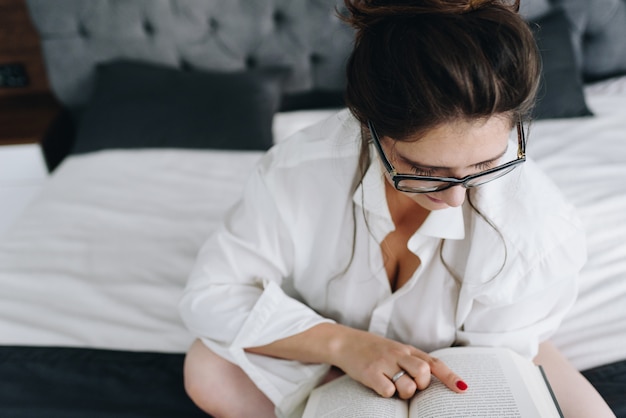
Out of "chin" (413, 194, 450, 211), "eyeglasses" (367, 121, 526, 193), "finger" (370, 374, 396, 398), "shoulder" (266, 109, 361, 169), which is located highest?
"eyeglasses" (367, 121, 526, 193)

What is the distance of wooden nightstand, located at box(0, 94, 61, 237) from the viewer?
1.80m

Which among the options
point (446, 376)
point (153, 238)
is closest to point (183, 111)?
point (153, 238)

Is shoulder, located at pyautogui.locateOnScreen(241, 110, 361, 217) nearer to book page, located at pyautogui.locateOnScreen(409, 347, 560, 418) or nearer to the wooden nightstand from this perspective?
book page, located at pyautogui.locateOnScreen(409, 347, 560, 418)

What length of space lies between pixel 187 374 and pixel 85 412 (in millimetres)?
194

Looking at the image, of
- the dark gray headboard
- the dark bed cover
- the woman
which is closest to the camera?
the woman

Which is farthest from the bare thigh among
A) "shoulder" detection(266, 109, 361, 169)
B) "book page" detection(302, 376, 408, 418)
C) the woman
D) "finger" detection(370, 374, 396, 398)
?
"shoulder" detection(266, 109, 361, 169)

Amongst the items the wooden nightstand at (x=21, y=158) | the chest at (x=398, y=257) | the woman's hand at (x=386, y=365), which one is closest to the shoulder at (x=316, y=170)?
the chest at (x=398, y=257)

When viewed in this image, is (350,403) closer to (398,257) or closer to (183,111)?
(398,257)

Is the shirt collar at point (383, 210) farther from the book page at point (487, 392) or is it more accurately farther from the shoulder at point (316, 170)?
the book page at point (487, 392)

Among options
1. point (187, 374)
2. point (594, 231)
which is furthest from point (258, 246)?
point (594, 231)

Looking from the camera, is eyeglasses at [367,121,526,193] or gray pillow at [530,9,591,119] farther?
gray pillow at [530,9,591,119]

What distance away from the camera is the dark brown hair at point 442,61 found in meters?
0.59

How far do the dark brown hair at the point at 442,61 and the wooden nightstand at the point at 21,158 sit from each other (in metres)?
1.54

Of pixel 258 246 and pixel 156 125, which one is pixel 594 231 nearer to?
pixel 258 246
